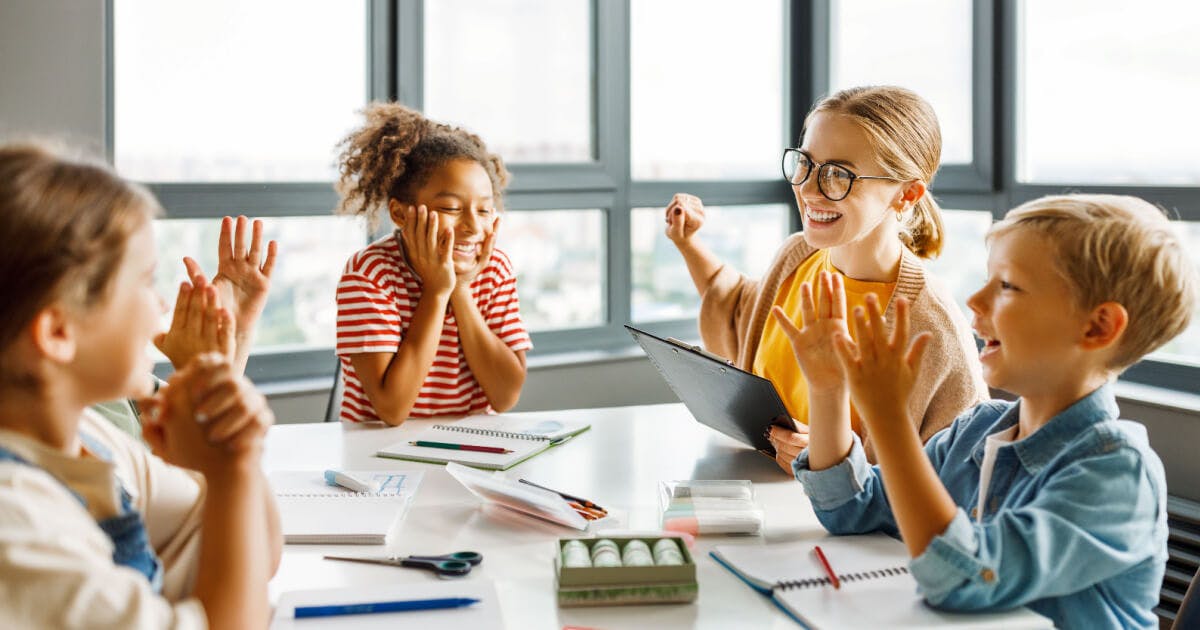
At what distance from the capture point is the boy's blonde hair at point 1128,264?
119 centimetres

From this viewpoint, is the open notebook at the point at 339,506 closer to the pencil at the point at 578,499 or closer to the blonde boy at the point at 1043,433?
the pencil at the point at 578,499

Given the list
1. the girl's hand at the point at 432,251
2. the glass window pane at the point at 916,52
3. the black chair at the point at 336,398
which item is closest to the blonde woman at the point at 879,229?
the girl's hand at the point at 432,251

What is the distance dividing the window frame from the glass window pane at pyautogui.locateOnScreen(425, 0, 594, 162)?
55 mm

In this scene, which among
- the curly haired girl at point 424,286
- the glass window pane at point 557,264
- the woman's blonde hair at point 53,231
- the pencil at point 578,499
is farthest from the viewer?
the glass window pane at point 557,264

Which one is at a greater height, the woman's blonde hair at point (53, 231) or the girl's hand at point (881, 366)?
the woman's blonde hair at point (53, 231)

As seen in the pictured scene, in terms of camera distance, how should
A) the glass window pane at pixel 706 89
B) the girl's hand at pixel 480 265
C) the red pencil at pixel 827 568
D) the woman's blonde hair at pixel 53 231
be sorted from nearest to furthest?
the woman's blonde hair at pixel 53 231
the red pencil at pixel 827 568
the girl's hand at pixel 480 265
the glass window pane at pixel 706 89

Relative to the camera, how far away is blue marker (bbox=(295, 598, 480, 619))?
42.8 inches

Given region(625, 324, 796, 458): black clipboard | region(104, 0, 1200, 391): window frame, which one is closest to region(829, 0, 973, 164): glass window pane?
region(104, 0, 1200, 391): window frame

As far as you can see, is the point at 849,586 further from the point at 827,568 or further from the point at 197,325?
the point at 197,325

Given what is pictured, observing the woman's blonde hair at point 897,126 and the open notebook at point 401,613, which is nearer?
the open notebook at point 401,613

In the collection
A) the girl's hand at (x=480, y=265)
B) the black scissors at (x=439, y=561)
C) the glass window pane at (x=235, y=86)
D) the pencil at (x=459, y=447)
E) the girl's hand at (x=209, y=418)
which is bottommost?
the black scissors at (x=439, y=561)

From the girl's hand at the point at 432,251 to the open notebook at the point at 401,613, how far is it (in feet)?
3.28

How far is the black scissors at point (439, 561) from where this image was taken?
3.99ft

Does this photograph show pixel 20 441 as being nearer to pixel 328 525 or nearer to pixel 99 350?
pixel 99 350
